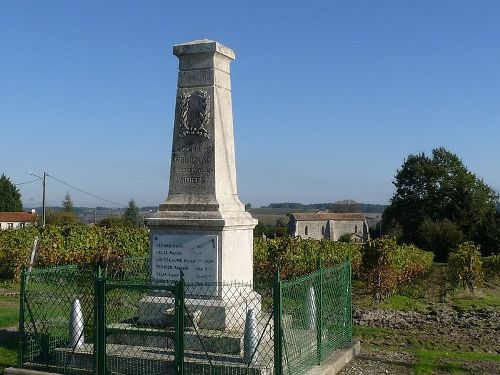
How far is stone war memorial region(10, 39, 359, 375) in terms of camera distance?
7613 millimetres

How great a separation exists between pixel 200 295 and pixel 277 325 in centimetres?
203

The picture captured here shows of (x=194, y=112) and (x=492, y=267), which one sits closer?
(x=194, y=112)

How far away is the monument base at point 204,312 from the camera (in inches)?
331

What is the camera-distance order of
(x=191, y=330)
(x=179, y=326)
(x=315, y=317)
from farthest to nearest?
(x=315, y=317), (x=191, y=330), (x=179, y=326)

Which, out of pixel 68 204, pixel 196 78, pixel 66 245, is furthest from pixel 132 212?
pixel 196 78

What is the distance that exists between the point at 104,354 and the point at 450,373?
189 inches

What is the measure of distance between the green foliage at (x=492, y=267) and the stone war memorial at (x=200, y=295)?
Answer: 16.7 meters

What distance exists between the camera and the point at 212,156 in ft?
29.6

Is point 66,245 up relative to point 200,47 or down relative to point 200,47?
down

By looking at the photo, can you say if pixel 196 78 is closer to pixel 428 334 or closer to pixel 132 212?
pixel 428 334

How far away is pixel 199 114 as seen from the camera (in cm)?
912

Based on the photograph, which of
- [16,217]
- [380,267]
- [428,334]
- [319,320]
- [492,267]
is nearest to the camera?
[319,320]

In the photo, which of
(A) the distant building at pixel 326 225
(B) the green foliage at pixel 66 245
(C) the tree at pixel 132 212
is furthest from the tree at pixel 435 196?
(C) the tree at pixel 132 212

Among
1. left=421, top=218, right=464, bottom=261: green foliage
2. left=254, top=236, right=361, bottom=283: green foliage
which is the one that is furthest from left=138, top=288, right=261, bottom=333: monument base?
left=421, top=218, right=464, bottom=261: green foliage
